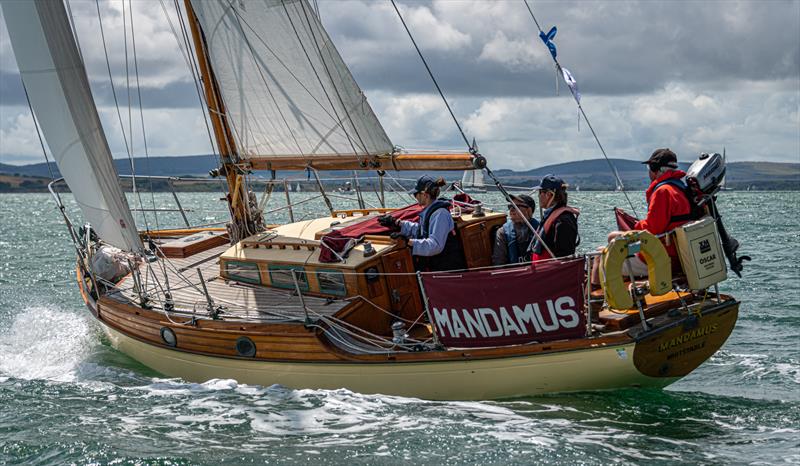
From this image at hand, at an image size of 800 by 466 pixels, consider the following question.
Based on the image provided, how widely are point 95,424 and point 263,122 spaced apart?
186 inches

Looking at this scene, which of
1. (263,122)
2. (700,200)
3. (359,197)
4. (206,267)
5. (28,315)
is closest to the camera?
(700,200)

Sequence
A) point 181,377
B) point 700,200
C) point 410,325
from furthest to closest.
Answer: point 181,377
point 410,325
point 700,200

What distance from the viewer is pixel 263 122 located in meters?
12.2

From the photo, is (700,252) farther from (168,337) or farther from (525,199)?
(168,337)

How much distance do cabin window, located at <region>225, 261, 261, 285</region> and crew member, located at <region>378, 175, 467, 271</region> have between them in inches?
78.4

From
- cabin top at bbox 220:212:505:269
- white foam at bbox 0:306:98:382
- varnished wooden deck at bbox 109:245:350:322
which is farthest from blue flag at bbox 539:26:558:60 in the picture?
white foam at bbox 0:306:98:382

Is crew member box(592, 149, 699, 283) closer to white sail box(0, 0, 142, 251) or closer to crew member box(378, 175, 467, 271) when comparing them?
crew member box(378, 175, 467, 271)

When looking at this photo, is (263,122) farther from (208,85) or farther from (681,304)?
(681,304)

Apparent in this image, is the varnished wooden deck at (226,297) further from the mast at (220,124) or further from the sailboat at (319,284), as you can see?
the mast at (220,124)

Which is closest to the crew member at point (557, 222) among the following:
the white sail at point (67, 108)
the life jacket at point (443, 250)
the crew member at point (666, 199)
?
the crew member at point (666, 199)

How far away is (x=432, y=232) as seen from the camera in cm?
1022

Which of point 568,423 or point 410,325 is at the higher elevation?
point 410,325

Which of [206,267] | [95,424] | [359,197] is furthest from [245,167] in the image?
[95,424]

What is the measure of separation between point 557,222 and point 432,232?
1.50 m
